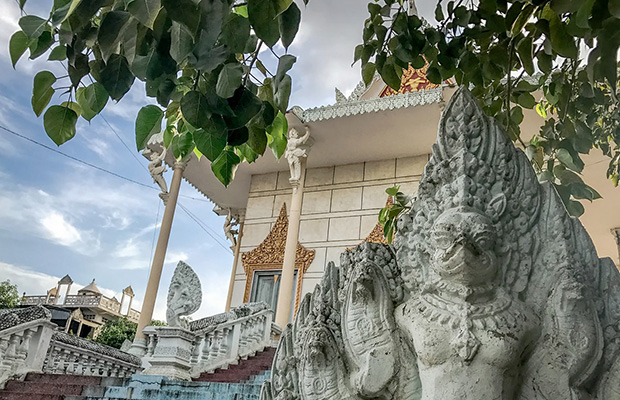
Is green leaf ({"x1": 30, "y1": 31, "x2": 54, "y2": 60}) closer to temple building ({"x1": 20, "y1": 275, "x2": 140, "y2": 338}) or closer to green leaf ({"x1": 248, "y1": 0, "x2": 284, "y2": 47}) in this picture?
green leaf ({"x1": 248, "y1": 0, "x2": 284, "y2": 47})

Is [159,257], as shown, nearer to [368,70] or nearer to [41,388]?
[41,388]

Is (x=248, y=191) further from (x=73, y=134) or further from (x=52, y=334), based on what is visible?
(x=73, y=134)

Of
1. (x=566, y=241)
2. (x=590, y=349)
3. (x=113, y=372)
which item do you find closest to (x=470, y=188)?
(x=566, y=241)

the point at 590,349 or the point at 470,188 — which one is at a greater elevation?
the point at 470,188

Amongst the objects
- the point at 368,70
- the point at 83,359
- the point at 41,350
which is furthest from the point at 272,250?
the point at 368,70

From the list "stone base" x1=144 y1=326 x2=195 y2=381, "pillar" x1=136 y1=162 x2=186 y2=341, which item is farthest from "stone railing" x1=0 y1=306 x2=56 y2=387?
"pillar" x1=136 y1=162 x2=186 y2=341

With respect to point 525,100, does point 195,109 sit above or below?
below

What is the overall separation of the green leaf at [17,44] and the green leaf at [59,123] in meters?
0.12

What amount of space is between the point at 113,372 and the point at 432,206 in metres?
7.01

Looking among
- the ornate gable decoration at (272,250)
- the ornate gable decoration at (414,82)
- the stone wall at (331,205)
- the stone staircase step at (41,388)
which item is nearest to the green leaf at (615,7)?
the stone staircase step at (41,388)

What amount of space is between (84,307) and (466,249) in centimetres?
3027

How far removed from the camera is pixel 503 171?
1104mm

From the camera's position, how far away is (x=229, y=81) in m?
0.94

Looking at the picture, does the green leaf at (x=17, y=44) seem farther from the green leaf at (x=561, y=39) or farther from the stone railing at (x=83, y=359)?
the stone railing at (x=83, y=359)
